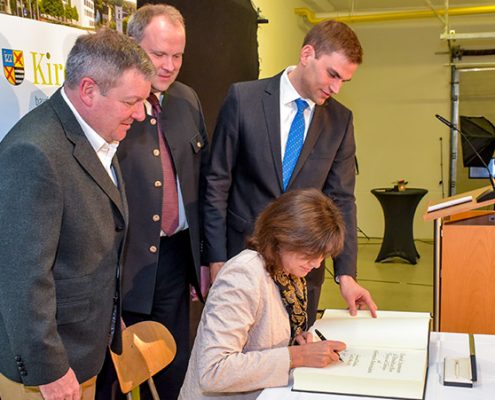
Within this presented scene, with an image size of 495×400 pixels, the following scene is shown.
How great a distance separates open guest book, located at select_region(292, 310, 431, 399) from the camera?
47.6 inches

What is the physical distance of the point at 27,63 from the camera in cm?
164

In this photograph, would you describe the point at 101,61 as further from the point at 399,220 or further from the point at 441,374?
the point at 399,220

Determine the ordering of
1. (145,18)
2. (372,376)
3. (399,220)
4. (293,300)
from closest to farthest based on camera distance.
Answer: (372,376), (293,300), (145,18), (399,220)

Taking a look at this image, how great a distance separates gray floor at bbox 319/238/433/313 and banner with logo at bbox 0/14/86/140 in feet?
11.6

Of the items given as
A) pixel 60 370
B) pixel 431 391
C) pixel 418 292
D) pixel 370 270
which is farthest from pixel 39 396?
pixel 370 270

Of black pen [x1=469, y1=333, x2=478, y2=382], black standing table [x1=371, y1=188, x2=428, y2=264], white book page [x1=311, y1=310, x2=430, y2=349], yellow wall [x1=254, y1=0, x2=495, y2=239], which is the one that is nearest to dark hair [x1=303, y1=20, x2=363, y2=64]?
white book page [x1=311, y1=310, x2=430, y2=349]

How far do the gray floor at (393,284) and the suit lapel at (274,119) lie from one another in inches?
120

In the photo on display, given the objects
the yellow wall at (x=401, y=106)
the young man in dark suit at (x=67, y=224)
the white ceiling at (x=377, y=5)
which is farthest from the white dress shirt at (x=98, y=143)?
the yellow wall at (x=401, y=106)

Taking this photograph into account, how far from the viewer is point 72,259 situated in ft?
4.43

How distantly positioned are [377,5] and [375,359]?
6.96m

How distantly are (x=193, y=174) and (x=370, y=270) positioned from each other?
4.48 m

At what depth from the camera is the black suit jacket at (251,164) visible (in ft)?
6.61

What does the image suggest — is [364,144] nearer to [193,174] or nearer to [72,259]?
[193,174]

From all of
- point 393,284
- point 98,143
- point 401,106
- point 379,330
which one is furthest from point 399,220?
point 98,143
